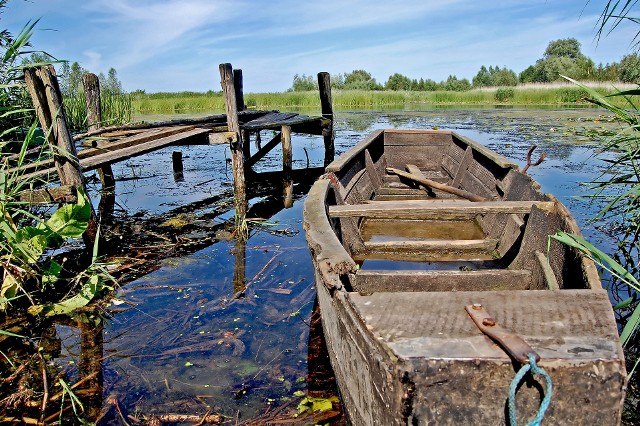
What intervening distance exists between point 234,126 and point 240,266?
2.90m

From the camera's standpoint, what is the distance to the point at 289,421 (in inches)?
94.7

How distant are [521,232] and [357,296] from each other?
2.19 metres

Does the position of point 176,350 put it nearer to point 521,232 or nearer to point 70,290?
point 70,290

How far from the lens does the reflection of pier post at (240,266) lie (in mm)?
4109

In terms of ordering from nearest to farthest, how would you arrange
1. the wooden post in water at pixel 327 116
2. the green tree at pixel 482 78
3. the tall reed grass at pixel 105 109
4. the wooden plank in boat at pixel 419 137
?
the wooden plank in boat at pixel 419 137, the tall reed grass at pixel 105 109, the wooden post in water at pixel 327 116, the green tree at pixel 482 78

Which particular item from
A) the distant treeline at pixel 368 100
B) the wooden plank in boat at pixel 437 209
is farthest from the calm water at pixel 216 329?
the distant treeline at pixel 368 100

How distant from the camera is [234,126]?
6789mm

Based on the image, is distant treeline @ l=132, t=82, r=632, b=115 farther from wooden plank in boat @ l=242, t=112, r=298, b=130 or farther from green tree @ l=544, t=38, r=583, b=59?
green tree @ l=544, t=38, r=583, b=59

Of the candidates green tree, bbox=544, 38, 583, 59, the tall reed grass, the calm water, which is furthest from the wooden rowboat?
green tree, bbox=544, 38, 583, 59

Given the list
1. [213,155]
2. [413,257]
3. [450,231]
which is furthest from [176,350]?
[213,155]

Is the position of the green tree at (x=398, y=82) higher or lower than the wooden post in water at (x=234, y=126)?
higher

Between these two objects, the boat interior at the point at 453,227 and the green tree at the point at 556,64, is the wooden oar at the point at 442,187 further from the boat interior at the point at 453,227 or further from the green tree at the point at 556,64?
the green tree at the point at 556,64

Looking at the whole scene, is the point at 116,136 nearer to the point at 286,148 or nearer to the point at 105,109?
the point at 286,148


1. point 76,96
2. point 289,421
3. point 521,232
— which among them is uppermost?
point 76,96
